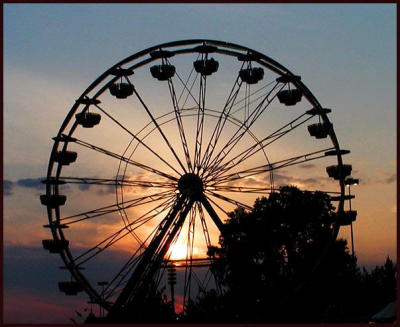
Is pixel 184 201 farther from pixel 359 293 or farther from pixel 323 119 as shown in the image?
pixel 359 293

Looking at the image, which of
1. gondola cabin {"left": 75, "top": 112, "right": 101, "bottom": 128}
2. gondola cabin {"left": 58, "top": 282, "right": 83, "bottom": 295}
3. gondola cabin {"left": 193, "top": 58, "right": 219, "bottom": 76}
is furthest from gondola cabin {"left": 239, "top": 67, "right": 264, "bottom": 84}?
gondola cabin {"left": 58, "top": 282, "right": 83, "bottom": 295}

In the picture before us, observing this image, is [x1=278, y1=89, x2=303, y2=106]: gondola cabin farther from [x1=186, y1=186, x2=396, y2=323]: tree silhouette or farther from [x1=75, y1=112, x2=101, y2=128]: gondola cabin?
[x1=75, y1=112, x2=101, y2=128]: gondola cabin

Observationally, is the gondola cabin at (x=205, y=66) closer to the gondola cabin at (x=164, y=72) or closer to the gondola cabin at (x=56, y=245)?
the gondola cabin at (x=164, y=72)

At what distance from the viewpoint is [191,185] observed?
34375 mm

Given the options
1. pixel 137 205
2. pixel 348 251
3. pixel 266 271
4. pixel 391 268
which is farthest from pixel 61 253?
pixel 391 268

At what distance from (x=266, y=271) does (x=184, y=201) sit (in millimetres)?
14642

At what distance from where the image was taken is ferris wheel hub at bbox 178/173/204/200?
113 ft

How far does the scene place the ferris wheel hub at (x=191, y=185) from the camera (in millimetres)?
34312

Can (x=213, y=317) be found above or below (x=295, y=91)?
below

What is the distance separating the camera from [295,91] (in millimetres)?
37094

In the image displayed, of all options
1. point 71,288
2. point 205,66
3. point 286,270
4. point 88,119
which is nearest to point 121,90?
point 88,119

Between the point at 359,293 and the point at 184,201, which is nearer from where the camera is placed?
the point at 184,201

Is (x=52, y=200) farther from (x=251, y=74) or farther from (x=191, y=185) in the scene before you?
(x=251, y=74)

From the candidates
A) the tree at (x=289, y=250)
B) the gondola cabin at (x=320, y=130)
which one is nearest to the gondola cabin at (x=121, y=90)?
the gondola cabin at (x=320, y=130)
